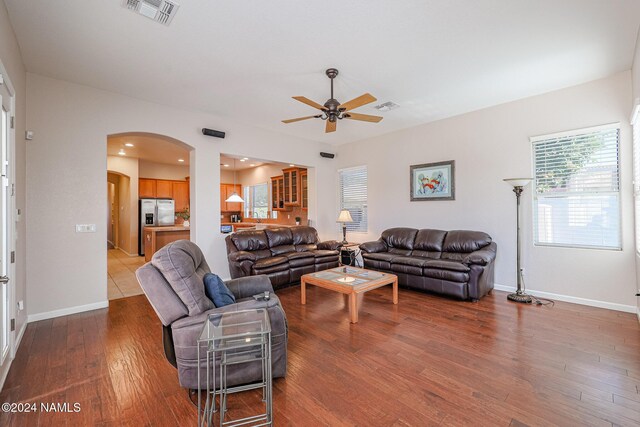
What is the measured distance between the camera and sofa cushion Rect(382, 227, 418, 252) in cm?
537

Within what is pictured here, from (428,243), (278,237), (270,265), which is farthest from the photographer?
(278,237)

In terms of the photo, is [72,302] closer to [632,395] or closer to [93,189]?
[93,189]

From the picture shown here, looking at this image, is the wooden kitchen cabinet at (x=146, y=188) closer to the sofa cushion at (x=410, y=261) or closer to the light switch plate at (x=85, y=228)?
the light switch plate at (x=85, y=228)

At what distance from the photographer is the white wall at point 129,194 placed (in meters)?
7.98

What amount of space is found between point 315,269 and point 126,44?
13.5 ft

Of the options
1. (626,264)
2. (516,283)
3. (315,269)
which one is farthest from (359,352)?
(626,264)

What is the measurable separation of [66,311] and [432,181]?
599 cm

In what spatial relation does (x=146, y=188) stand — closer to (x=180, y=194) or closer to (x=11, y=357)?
(x=180, y=194)

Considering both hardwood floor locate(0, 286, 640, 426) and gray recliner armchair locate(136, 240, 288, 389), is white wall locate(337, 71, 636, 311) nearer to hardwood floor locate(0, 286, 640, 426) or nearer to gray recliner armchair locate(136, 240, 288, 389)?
hardwood floor locate(0, 286, 640, 426)

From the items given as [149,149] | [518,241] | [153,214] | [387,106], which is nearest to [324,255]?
[387,106]

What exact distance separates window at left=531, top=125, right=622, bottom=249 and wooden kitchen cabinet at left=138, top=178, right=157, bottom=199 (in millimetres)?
9510

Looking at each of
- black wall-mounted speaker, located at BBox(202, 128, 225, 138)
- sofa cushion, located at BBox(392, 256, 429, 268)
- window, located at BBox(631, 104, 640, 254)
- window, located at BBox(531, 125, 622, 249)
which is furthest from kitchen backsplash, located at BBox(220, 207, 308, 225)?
window, located at BBox(631, 104, 640, 254)

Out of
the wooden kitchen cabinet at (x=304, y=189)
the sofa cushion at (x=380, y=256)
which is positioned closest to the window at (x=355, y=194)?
the wooden kitchen cabinet at (x=304, y=189)

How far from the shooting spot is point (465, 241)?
4.67 meters
